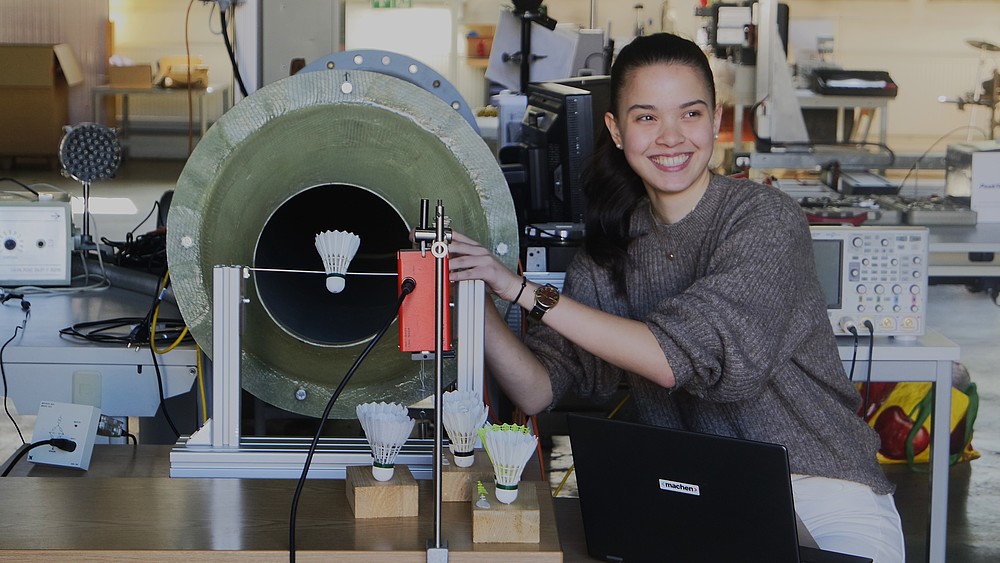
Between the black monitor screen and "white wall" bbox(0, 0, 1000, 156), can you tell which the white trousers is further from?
"white wall" bbox(0, 0, 1000, 156)

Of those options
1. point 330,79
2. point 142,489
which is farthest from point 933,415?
point 142,489

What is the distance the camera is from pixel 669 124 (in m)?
1.69

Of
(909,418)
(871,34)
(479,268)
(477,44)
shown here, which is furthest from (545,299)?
(871,34)

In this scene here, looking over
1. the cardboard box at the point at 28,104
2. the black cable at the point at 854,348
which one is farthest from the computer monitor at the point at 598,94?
the cardboard box at the point at 28,104

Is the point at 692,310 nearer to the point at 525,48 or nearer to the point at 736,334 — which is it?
the point at 736,334

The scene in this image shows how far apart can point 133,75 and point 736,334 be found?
8873 millimetres

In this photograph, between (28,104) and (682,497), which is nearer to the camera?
(682,497)

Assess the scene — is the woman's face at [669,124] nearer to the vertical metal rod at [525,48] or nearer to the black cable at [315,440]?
the black cable at [315,440]

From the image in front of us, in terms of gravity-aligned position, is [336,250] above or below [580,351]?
above

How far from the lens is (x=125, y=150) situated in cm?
989

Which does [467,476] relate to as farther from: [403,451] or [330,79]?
[330,79]

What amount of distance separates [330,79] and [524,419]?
0.73m

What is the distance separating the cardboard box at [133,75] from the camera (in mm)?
9531

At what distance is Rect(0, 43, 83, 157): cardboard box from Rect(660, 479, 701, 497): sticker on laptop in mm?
8490
